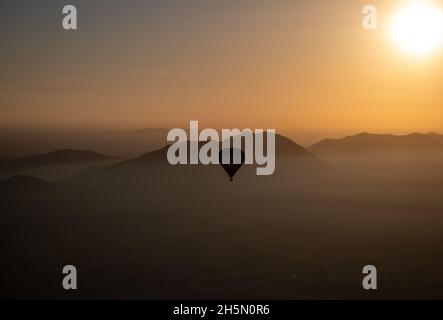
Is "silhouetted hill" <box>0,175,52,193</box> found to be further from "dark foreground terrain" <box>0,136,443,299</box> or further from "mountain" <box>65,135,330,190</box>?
"mountain" <box>65,135,330,190</box>

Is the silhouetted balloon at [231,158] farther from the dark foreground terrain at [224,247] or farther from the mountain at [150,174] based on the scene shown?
the mountain at [150,174]

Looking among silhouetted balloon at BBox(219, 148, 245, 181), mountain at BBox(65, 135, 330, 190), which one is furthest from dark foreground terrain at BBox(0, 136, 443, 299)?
mountain at BBox(65, 135, 330, 190)

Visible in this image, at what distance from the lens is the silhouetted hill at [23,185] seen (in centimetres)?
12850

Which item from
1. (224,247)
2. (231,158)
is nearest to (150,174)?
(224,247)

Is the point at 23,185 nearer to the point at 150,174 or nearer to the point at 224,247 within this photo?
the point at 150,174

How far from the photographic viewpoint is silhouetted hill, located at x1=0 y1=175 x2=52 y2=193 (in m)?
128

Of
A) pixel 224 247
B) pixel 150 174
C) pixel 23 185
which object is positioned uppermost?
pixel 150 174

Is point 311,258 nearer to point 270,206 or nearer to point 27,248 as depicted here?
point 27,248

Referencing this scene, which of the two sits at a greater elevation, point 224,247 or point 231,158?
point 231,158

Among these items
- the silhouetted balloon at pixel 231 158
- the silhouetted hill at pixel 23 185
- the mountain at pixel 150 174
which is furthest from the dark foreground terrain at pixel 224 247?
the mountain at pixel 150 174

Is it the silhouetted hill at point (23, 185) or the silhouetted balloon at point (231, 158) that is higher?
the silhouetted hill at point (23, 185)

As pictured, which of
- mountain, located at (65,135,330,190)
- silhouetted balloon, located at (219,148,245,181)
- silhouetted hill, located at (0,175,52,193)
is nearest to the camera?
silhouetted balloon, located at (219,148,245,181)

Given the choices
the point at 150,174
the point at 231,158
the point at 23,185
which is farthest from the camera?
the point at 150,174

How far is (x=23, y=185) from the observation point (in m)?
134
